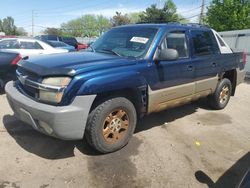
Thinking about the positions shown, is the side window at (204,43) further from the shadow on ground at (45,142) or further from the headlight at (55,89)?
the headlight at (55,89)

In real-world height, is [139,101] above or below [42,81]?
below

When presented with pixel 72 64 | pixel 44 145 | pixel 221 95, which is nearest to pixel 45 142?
pixel 44 145

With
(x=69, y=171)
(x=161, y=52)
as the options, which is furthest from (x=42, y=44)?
(x=69, y=171)

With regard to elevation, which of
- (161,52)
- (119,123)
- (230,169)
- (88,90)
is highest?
(161,52)

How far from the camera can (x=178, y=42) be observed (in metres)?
4.88

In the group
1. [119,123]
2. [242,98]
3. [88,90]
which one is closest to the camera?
[88,90]

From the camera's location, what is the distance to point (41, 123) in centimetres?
344

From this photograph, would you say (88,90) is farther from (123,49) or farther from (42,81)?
(123,49)

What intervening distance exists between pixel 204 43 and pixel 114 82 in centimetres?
264

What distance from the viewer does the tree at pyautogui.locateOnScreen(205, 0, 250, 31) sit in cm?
2334

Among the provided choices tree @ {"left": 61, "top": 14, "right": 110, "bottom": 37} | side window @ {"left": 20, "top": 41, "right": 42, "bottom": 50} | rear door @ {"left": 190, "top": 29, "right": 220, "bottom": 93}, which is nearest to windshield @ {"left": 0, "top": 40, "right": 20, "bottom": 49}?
side window @ {"left": 20, "top": 41, "right": 42, "bottom": 50}

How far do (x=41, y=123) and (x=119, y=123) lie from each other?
111 cm

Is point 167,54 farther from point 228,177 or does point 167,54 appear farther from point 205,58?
point 228,177

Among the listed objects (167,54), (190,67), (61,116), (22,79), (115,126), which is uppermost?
(167,54)
